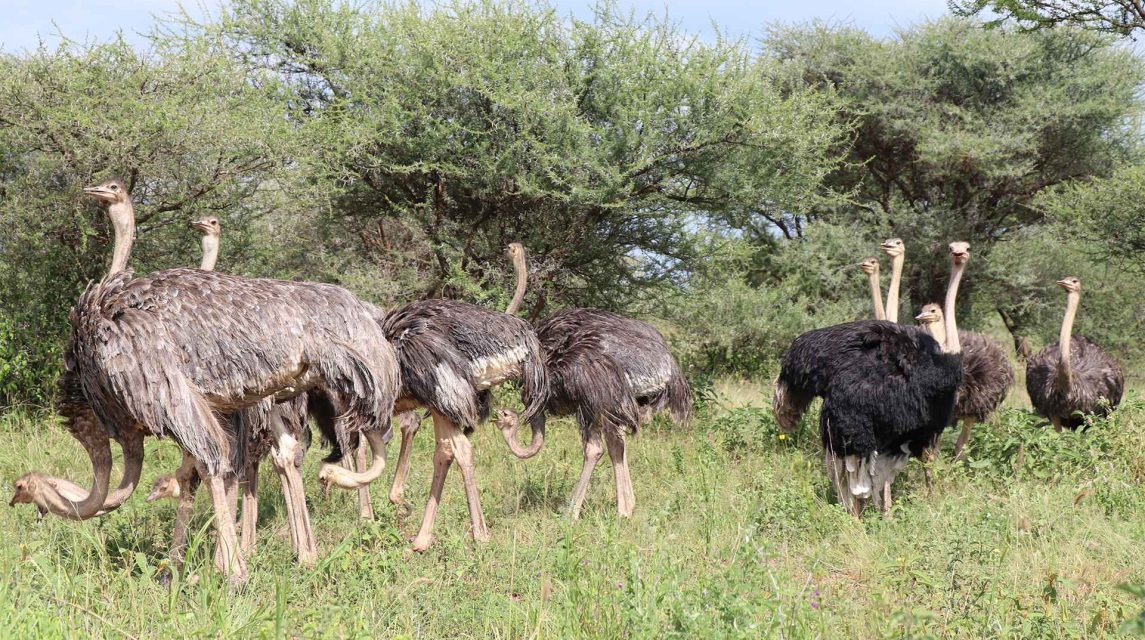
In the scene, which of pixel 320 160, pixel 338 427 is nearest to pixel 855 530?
pixel 338 427

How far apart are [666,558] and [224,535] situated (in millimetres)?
Answer: 1710

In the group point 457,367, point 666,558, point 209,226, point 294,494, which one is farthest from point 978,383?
Answer: point 209,226

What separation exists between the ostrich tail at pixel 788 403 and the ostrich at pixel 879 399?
1.06 ft

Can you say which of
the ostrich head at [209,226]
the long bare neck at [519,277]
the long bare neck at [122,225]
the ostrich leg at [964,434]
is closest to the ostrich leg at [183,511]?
the long bare neck at [122,225]

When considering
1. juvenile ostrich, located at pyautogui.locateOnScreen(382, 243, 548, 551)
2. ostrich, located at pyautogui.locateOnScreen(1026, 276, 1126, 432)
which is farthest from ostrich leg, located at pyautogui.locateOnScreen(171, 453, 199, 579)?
ostrich, located at pyautogui.locateOnScreen(1026, 276, 1126, 432)

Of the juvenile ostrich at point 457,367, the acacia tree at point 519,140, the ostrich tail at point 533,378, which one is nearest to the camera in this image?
the juvenile ostrich at point 457,367

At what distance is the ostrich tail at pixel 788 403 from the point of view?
6238 millimetres

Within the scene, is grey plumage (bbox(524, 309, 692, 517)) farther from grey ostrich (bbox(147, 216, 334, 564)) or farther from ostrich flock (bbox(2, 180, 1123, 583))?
grey ostrich (bbox(147, 216, 334, 564))

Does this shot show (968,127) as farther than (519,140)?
Yes

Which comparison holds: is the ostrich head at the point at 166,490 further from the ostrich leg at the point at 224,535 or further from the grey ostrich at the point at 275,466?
the ostrich leg at the point at 224,535

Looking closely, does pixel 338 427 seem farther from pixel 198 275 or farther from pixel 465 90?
pixel 465 90

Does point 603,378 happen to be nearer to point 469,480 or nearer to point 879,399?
point 469,480

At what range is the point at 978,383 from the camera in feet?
22.2

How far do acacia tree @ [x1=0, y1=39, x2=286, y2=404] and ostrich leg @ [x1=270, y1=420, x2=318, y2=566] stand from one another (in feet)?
12.0
